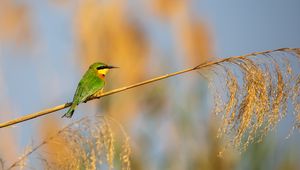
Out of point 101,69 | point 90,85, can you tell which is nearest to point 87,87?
point 90,85

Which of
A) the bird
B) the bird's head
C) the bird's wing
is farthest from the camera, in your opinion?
the bird's head

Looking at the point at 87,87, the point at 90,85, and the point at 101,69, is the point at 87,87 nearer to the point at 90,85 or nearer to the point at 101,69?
the point at 90,85

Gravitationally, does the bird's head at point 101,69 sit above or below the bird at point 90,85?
above

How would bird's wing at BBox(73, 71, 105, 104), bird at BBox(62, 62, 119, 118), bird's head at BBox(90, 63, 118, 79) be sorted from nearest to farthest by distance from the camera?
bird at BBox(62, 62, 119, 118)
bird's wing at BBox(73, 71, 105, 104)
bird's head at BBox(90, 63, 118, 79)

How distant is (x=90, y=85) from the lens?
332 centimetres

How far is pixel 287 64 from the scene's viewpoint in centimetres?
209

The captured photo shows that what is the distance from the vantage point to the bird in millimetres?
3070

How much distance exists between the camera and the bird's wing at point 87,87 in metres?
3.19

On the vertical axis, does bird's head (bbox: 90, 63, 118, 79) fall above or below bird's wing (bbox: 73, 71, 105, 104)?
above

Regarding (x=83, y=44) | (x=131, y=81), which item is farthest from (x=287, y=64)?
(x=83, y=44)

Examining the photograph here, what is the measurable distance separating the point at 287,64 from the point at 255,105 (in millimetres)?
220

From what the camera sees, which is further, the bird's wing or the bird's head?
the bird's head

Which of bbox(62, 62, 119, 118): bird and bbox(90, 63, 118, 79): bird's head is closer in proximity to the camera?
bbox(62, 62, 119, 118): bird

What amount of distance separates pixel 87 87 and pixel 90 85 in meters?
0.03
